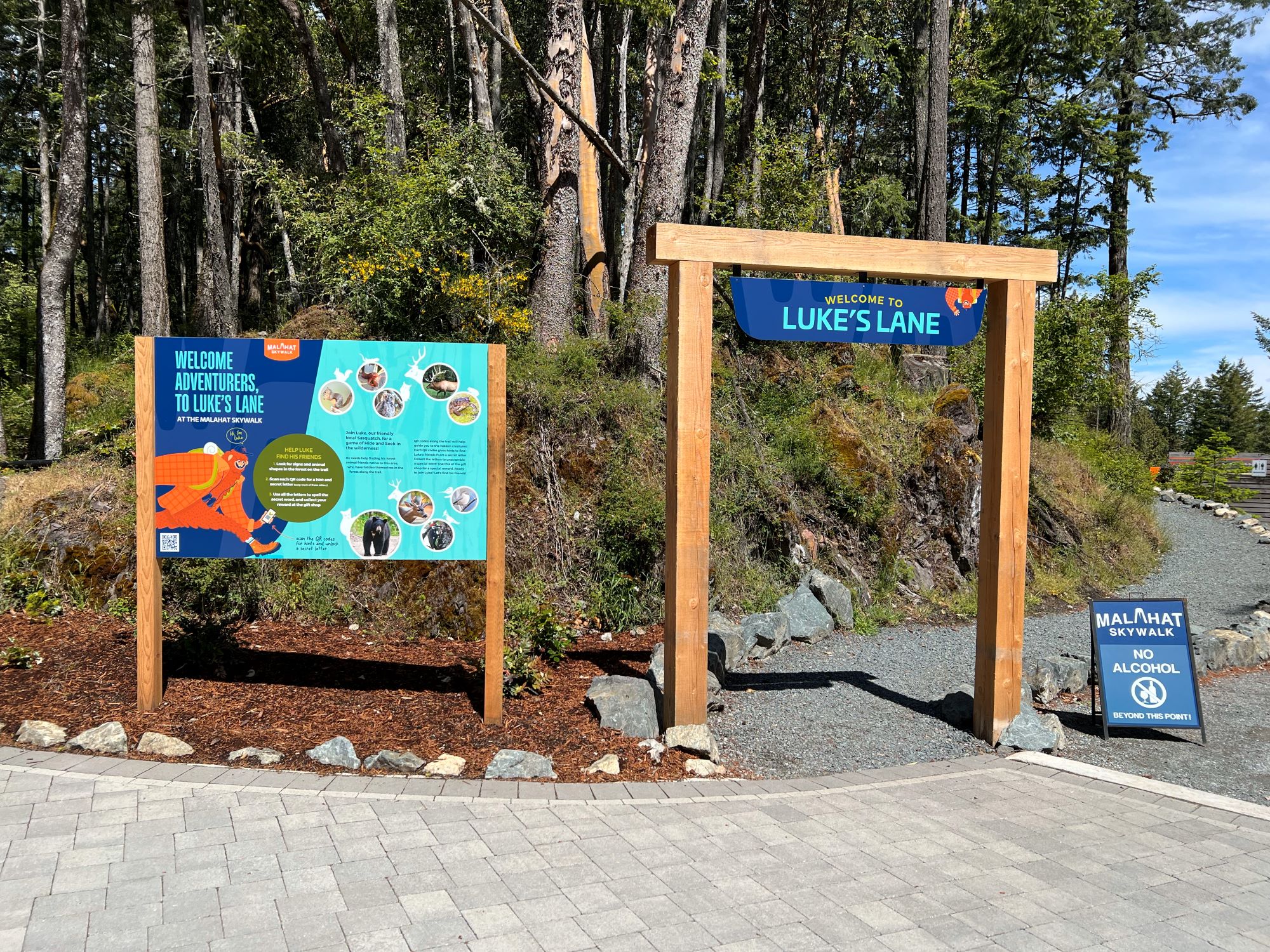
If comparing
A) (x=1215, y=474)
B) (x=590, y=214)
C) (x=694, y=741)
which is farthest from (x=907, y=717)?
(x=1215, y=474)

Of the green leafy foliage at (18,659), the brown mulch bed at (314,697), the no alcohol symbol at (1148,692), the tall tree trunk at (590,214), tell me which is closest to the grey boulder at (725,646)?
the brown mulch bed at (314,697)

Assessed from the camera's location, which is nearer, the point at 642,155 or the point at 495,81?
the point at 642,155

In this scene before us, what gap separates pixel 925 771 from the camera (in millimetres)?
5164

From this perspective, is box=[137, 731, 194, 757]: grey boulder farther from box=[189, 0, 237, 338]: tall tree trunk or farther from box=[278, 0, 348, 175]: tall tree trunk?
box=[278, 0, 348, 175]: tall tree trunk

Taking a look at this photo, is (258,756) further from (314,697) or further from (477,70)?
(477,70)

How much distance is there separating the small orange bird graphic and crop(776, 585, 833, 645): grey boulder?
11.3 feet

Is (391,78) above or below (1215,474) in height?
above

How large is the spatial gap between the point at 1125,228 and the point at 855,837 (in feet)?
82.1

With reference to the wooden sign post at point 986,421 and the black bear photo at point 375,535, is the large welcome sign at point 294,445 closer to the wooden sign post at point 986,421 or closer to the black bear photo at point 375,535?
the black bear photo at point 375,535

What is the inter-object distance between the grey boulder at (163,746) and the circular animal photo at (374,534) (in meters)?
1.44

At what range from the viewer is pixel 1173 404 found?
53875mm

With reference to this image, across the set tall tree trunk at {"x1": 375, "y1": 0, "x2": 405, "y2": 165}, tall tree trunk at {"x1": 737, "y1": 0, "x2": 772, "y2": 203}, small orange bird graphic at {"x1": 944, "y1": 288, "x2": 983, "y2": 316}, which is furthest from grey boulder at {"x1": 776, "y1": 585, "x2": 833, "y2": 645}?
tall tree trunk at {"x1": 737, "y1": 0, "x2": 772, "y2": 203}

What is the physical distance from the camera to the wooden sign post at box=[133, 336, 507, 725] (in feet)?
17.4

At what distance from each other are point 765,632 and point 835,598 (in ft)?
4.82
